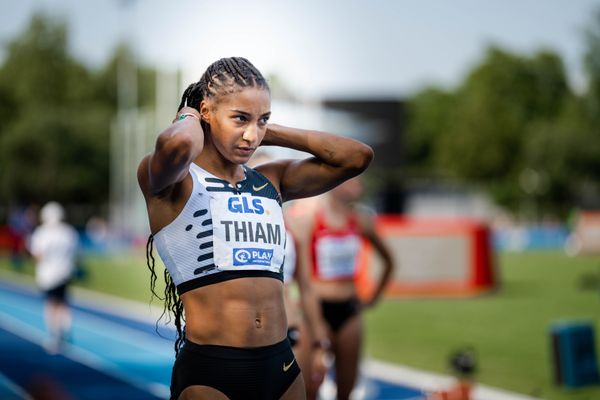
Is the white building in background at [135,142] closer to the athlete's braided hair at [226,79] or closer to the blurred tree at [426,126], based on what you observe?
the athlete's braided hair at [226,79]

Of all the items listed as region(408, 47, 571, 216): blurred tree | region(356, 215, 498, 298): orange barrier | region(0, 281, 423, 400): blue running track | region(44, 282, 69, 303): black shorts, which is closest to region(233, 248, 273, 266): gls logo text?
region(0, 281, 423, 400): blue running track

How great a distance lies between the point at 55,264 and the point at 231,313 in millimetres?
12377

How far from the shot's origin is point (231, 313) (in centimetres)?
338

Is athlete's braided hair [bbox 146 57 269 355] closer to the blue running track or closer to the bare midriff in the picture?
the bare midriff

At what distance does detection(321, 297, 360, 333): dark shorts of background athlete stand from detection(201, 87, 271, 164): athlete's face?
4217 millimetres

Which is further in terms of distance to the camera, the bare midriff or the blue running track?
the blue running track

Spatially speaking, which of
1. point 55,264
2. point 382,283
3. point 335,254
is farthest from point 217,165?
point 55,264

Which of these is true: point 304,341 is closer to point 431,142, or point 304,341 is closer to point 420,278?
point 420,278

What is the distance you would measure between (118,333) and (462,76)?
8253cm

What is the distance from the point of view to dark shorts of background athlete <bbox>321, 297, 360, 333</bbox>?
748cm

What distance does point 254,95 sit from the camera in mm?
3383

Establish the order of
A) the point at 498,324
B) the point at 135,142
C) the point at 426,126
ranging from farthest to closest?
the point at 426,126 < the point at 135,142 < the point at 498,324

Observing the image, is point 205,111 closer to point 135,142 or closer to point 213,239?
point 213,239

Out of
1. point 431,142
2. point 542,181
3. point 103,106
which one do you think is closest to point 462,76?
point 431,142
